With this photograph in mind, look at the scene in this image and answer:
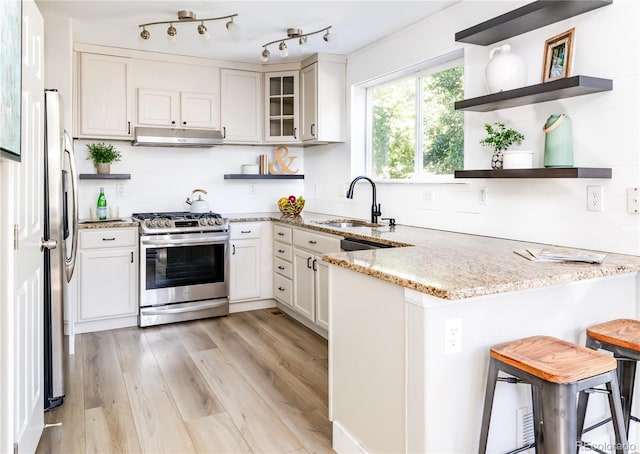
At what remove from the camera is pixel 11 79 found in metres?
1.46

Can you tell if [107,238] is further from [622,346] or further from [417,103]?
[622,346]

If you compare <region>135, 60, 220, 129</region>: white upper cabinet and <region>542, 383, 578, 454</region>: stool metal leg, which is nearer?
<region>542, 383, 578, 454</region>: stool metal leg

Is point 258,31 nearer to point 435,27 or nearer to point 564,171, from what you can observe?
point 435,27

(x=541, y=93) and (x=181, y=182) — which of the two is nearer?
(x=541, y=93)

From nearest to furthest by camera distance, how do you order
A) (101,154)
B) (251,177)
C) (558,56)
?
(558,56), (101,154), (251,177)

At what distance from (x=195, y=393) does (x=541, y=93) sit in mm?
2387

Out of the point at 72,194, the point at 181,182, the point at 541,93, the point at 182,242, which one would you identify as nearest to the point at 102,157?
the point at 181,182

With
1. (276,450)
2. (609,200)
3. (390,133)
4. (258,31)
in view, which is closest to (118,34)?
(258,31)

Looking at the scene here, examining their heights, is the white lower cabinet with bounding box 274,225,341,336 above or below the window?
below

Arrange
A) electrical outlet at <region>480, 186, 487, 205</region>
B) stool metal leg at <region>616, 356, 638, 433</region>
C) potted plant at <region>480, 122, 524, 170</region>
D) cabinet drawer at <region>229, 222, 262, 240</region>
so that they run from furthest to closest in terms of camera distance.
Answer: cabinet drawer at <region>229, 222, 262, 240</region> → electrical outlet at <region>480, 186, 487, 205</region> → potted plant at <region>480, 122, 524, 170</region> → stool metal leg at <region>616, 356, 638, 433</region>

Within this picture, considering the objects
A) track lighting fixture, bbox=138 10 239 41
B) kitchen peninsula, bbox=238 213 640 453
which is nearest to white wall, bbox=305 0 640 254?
kitchen peninsula, bbox=238 213 640 453

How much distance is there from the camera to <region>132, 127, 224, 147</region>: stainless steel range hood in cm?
404

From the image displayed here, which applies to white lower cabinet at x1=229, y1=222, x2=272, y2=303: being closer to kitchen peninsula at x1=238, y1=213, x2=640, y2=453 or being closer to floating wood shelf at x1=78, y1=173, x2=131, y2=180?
floating wood shelf at x1=78, y1=173, x2=131, y2=180

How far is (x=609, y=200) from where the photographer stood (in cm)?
215
